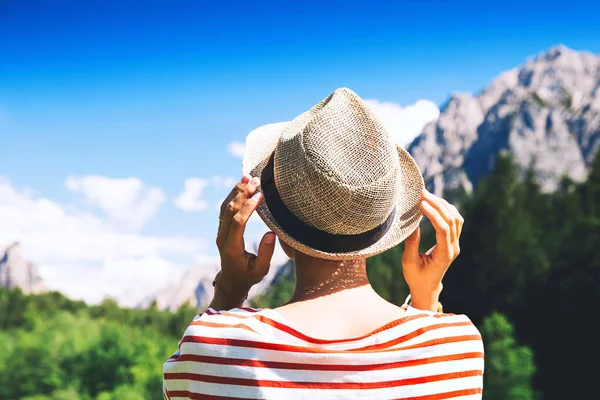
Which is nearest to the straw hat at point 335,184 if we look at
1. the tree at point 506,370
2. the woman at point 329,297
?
the woman at point 329,297

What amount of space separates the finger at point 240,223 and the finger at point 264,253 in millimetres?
57

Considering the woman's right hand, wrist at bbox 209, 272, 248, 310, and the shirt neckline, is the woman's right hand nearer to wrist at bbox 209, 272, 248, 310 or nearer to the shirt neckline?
the shirt neckline

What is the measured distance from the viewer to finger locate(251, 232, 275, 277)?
1627mm

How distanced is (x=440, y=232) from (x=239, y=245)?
1.60 feet

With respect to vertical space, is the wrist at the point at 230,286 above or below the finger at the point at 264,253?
below

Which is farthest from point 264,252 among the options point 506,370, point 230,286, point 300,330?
point 506,370

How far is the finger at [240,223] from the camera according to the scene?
5.18ft

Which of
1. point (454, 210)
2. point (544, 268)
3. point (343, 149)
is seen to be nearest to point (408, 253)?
point (454, 210)

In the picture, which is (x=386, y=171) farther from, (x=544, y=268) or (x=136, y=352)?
(x=136, y=352)

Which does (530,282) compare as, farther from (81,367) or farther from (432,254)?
(432,254)

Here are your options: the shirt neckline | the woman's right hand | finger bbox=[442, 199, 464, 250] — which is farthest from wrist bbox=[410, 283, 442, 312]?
the shirt neckline

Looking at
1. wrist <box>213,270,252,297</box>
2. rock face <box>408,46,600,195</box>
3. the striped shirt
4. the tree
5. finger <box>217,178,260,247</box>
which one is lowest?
the tree

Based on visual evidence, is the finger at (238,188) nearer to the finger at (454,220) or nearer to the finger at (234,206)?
the finger at (234,206)

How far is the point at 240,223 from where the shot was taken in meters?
1.58
